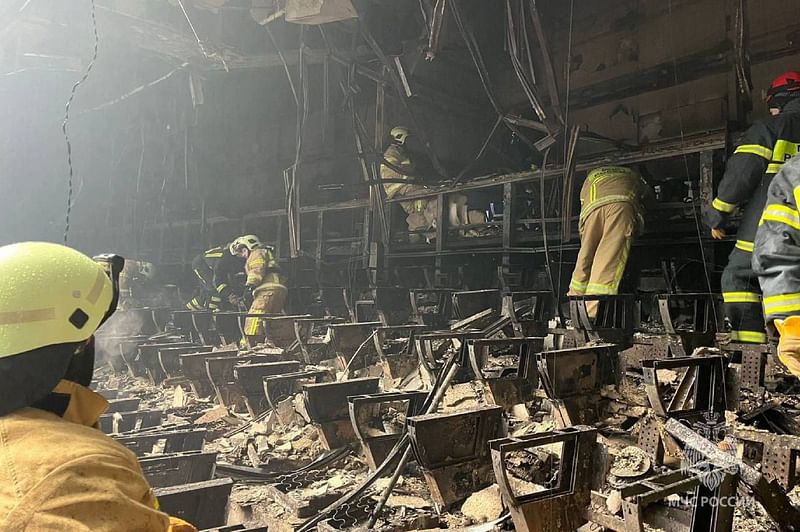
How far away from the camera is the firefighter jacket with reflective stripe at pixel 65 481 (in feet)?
3.49

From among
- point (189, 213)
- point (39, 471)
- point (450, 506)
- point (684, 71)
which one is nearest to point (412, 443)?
point (450, 506)

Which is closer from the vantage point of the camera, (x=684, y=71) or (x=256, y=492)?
(x=256, y=492)

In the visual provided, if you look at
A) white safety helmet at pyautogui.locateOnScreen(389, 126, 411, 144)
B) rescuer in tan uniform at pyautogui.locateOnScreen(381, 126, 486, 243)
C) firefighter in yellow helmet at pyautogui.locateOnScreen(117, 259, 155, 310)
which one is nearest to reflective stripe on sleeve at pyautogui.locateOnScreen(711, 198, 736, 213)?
rescuer in tan uniform at pyautogui.locateOnScreen(381, 126, 486, 243)

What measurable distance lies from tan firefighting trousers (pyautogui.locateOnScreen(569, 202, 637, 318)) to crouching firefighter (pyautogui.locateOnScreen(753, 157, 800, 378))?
199 centimetres

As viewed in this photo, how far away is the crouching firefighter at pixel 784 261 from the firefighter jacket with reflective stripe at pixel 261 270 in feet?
24.6

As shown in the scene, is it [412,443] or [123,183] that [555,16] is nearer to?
[412,443]

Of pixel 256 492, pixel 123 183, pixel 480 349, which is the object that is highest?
pixel 123 183

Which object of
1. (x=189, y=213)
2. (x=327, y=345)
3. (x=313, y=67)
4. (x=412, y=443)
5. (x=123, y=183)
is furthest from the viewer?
(x=123, y=183)

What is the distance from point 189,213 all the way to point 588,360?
11.2m

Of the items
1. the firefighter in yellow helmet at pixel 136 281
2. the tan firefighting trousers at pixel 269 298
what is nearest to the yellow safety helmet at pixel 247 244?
the tan firefighting trousers at pixel 269 298

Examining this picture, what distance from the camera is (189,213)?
12438 millimetres

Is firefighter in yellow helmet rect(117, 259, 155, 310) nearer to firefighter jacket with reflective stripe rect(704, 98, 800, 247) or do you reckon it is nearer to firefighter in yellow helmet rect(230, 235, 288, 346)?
firefighter in yellow helmet rect(230, 235, 288, 346)

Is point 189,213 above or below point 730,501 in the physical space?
above

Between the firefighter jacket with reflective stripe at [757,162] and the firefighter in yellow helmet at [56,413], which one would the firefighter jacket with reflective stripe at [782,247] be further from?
the firefighter in yellow helmet at [56,413]
